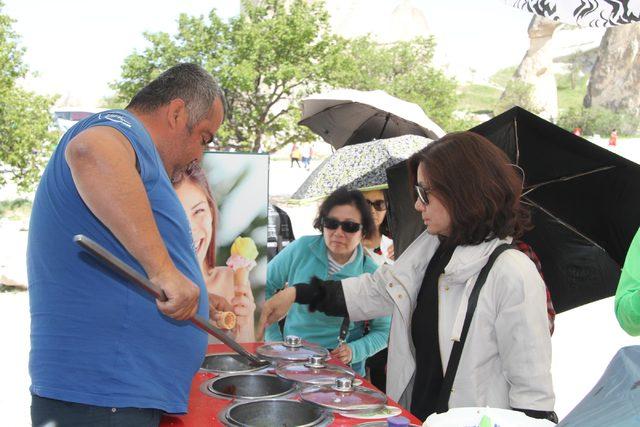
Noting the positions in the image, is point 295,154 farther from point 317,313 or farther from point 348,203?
point 317,313

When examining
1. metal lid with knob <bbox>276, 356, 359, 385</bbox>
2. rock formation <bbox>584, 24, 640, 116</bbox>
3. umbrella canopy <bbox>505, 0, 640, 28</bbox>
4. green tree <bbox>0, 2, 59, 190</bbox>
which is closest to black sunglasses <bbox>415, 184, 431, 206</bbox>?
metal lid with knob <bbox>276, 356, 359, 385</bbox>

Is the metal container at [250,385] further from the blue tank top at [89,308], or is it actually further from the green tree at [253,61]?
the green tree at [253,61]

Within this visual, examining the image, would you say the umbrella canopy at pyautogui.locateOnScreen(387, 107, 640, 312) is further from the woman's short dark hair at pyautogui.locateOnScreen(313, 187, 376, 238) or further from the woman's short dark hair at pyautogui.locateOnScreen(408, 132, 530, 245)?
the woman's short dark hair at pyautogui.locateOnScreen(408, 132, 530, 245)

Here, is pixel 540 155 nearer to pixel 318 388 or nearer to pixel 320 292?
pixel 320 292

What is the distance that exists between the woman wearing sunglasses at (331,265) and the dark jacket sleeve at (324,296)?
1.48 ft

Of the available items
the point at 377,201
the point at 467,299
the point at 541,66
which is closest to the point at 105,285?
the point at 467,299

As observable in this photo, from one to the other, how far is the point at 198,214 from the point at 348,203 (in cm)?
100

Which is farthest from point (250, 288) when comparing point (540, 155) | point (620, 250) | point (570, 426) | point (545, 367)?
point (570, 426)

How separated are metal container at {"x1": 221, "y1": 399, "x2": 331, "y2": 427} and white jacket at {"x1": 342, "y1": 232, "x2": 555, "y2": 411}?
1.35 ft

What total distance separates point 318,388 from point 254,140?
1876 centimetres

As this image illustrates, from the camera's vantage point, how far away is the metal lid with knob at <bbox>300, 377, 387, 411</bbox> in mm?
2098

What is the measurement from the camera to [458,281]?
2291 millimetres

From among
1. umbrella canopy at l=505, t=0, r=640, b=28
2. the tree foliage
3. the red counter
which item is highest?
the tree foliage

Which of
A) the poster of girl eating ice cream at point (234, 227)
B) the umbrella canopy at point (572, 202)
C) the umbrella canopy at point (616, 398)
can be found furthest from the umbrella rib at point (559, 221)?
the umbrella canopy at point (616, 398)
